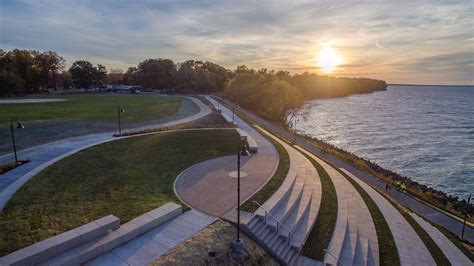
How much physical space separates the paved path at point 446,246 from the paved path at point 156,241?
10.4 metres

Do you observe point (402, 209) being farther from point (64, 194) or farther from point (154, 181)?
point (64, 194)

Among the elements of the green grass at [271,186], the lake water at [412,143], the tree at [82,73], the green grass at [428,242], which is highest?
the tree at [82,73]

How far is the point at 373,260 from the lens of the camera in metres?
10.4

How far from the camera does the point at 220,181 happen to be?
14852 mm

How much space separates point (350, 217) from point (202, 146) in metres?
13.2

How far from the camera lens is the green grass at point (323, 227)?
10.4 meters

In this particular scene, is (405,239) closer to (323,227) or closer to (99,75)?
(323,227)

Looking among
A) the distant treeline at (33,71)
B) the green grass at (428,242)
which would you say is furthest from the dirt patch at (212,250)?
the distant treeline at (33,71)

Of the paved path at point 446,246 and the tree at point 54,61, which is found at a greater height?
the tree at point 54,61

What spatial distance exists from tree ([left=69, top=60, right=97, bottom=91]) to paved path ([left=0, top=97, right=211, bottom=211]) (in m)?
74.7

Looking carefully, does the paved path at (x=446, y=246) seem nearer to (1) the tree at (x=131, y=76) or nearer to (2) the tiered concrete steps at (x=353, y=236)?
(2) the tiered concrete steps at (x=353, y=236)

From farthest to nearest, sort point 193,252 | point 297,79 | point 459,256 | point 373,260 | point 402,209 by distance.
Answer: point 297,79, point 402,209, point 459,256, point 373,260, point 193,252

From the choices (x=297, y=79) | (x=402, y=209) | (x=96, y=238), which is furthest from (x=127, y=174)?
(x=297, y=79)

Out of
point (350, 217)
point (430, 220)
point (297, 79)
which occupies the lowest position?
point (430, 220)
